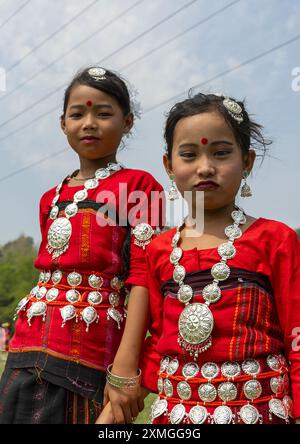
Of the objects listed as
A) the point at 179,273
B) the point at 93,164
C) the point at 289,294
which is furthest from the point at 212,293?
the point at 93,164

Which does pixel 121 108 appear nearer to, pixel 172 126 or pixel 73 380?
pixel 172 126

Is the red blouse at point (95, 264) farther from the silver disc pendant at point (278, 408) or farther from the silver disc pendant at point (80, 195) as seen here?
the silver disc pendant at point (278, 408)

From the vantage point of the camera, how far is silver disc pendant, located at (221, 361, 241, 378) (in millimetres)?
1984

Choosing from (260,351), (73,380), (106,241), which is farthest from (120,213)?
(260,351)

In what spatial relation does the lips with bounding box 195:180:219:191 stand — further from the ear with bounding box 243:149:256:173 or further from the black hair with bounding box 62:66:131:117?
the black hair with bounding box 62:66:131:117

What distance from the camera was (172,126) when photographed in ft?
7.72

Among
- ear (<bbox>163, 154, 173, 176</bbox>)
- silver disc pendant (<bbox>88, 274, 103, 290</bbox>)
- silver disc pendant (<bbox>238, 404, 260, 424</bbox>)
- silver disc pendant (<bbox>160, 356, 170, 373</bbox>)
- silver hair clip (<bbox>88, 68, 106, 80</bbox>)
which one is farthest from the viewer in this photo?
silver hair clip (<bbox>88, 68, 106, 80</bbox>)

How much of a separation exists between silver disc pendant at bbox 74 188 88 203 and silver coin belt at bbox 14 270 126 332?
346mm

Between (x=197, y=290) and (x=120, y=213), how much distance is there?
624 millimetres

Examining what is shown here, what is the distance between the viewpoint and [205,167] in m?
2.11

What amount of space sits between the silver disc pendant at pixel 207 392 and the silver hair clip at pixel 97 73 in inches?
60.2

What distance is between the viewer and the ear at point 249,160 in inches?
91.1

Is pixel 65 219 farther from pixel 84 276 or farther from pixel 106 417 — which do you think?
pixel 106 417

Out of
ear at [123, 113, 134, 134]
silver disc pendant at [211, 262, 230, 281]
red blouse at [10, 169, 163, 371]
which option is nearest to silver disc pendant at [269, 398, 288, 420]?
silver disc pendant at [211, 262, 230, 281]
